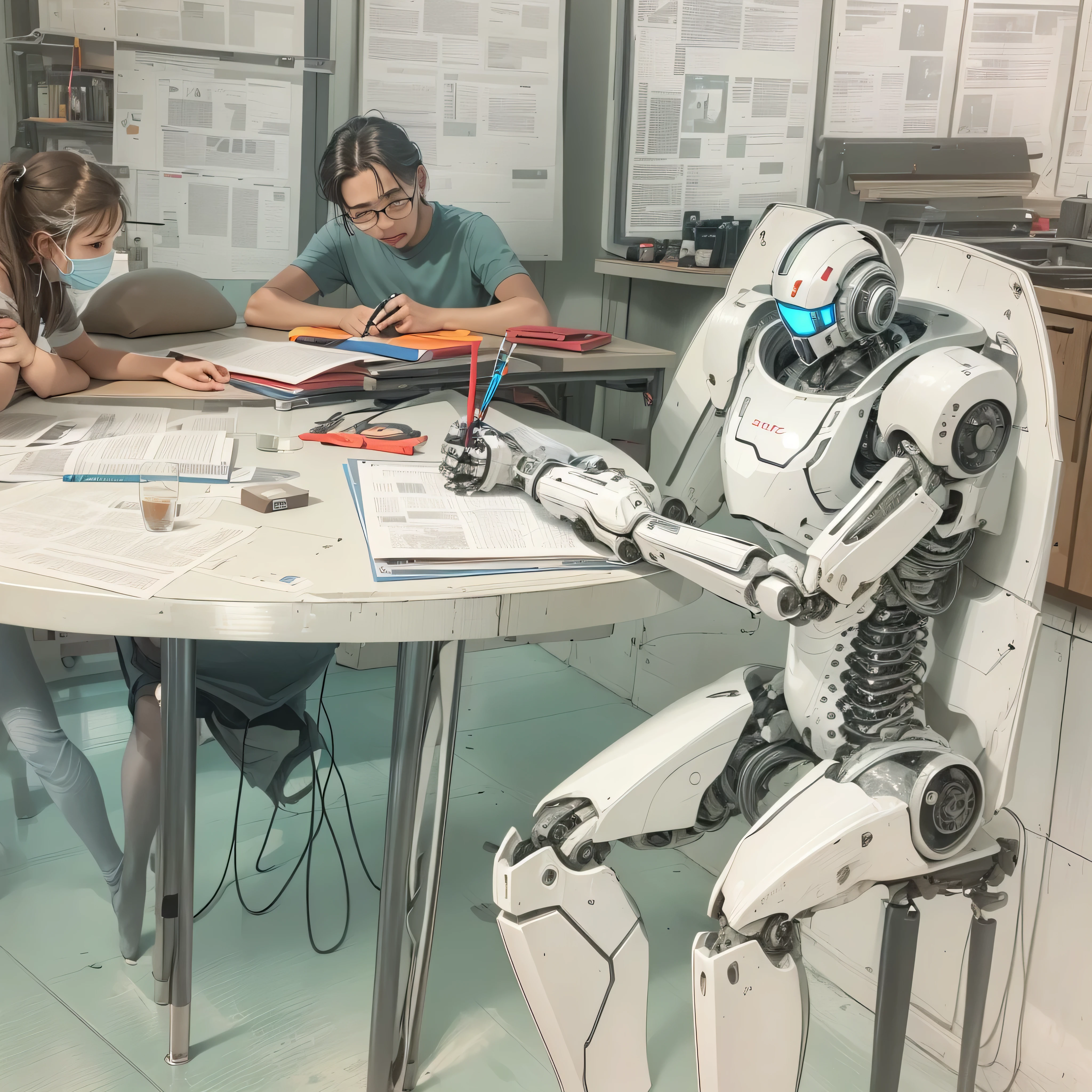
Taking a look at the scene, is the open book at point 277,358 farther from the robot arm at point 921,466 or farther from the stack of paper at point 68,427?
the robot arm at point 921,466

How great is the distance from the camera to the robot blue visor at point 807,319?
1238 mm

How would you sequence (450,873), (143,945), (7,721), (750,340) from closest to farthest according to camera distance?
(750,340) < (7,721) < (143,945) < (450,873)

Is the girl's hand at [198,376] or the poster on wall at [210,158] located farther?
the poster on wall at [210,158]

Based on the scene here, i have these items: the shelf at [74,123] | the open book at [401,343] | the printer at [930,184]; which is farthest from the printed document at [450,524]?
the shelf at [74,123]

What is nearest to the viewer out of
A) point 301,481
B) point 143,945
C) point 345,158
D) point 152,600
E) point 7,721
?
point 152,600

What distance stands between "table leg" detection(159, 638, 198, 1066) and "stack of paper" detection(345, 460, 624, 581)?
1.09ft

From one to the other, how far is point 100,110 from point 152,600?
2107 millimetres

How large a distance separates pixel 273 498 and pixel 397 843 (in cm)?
51

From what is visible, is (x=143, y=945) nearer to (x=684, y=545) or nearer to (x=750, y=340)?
(x=684, y=545)

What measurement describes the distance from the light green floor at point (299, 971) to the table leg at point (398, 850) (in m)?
0.15

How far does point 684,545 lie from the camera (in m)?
1.29

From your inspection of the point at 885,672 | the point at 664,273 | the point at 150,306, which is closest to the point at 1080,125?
the point at 885,672

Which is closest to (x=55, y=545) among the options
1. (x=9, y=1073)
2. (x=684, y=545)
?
(x=684, y=545)

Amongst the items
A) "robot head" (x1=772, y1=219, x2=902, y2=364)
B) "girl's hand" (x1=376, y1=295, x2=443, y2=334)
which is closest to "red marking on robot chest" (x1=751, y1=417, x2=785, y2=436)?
"robot head" (x1=772, y1=219, x2=902, y2=364)
